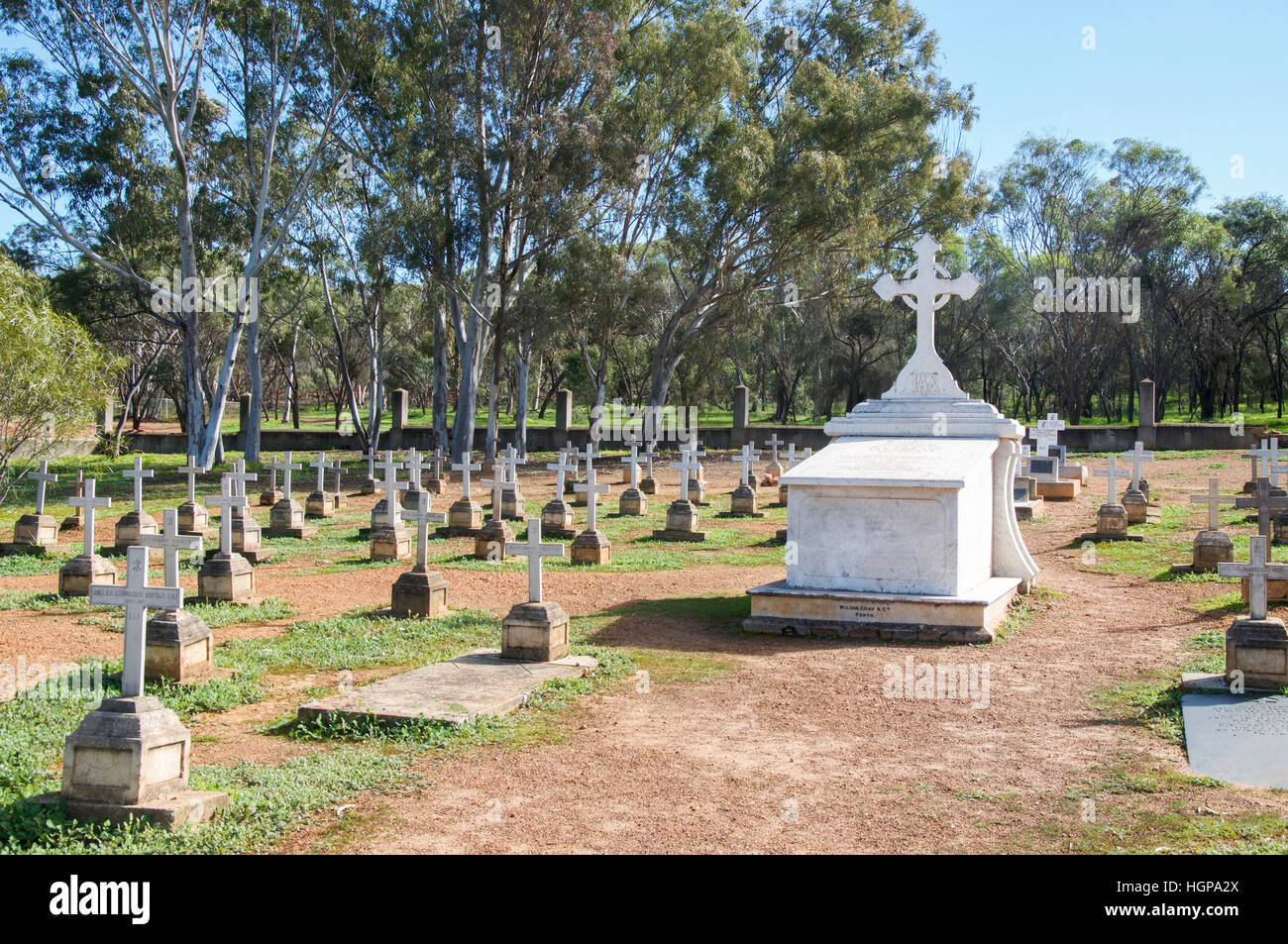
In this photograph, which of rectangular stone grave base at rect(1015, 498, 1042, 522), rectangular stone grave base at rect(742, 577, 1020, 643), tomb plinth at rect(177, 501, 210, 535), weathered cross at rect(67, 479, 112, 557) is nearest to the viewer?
rectangular stone grave base at rect(742, 577, 1020, 643)

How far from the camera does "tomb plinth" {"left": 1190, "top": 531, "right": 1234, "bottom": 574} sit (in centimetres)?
1278

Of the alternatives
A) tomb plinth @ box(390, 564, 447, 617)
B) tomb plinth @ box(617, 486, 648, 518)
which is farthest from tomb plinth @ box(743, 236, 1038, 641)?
tomb plinth @ box(617, 486, 648, 518)

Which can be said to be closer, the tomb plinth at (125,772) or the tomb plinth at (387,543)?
the tomb plinth at (125,772)

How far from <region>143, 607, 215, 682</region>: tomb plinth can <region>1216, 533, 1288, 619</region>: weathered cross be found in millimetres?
7412

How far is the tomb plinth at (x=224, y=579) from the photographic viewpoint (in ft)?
38.3

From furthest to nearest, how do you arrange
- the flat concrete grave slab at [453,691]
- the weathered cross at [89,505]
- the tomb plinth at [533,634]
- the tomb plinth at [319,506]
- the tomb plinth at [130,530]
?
the tomb plinth at [319,506] → the tomb plinth at [130,530] → the weathered cross at [89,505] → the tomb plinth at [533,634] → the flat concrete grave slab at [453,691]

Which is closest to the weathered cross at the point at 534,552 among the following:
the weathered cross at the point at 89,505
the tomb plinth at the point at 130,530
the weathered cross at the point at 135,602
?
the weathered cross at the point at 135,602

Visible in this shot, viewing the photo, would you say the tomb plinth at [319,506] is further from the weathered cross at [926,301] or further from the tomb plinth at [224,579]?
the weathered cross at [926,301]

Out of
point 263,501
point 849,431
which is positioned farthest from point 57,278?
point 849,431

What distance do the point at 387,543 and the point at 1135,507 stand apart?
11.8 meters

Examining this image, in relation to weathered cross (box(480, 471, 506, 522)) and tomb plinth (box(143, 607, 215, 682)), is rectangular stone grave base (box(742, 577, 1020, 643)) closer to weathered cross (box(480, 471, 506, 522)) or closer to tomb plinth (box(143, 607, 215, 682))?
tomb plinth (box(143, 607, 215, 682))

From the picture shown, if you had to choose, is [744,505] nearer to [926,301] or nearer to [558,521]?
[558,521]

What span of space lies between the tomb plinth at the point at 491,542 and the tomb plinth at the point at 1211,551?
8794 millimetres
